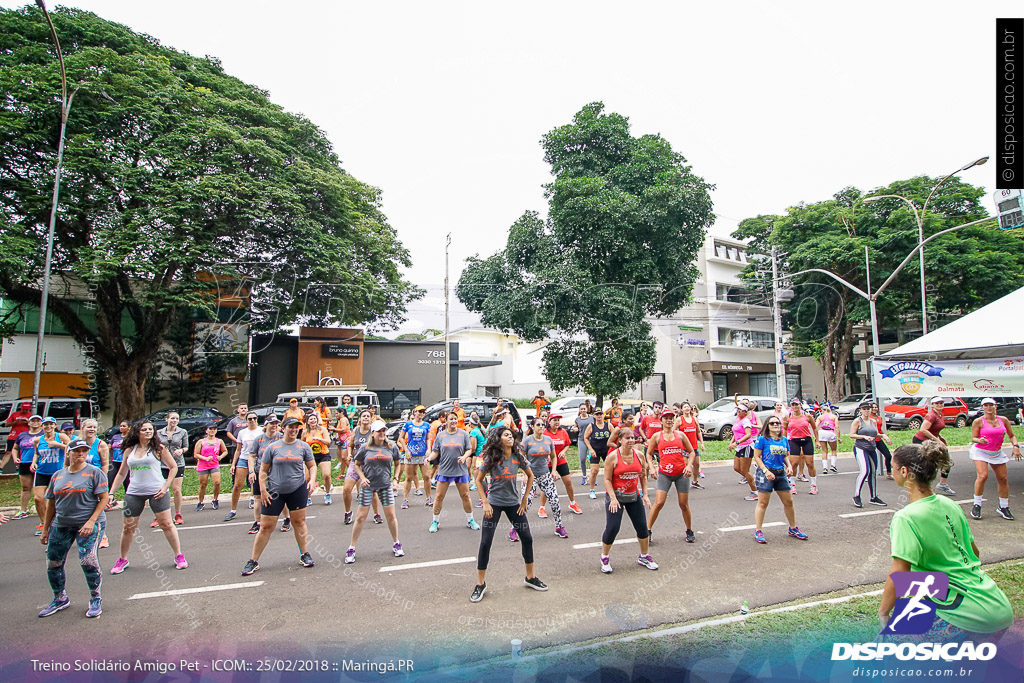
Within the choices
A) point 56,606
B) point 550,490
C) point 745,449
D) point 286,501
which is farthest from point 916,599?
point 745,449

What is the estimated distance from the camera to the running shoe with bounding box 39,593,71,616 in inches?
201

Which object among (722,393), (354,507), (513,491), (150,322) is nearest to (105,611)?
(513,491)

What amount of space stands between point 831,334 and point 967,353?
73.8 ft

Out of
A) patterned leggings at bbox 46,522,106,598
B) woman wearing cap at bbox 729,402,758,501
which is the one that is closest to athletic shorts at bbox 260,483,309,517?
patterned leggings at bbox 46,522,106,598

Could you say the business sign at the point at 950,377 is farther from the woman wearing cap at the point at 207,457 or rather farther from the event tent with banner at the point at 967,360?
the woman wearing cap at the point at 207,457

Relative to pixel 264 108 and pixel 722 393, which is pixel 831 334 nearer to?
pixel 722 393

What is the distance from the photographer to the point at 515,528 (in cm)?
551

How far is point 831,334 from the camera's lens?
3150cm

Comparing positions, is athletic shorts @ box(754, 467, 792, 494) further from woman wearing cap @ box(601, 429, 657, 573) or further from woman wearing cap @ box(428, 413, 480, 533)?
woman wearing cap @ box(428, 413, 480, 533)

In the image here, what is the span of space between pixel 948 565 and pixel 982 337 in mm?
10586

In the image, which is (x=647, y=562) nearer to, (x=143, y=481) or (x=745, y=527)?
(x=745, y=527)

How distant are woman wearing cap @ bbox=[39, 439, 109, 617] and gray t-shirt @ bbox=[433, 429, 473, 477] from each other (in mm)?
4225

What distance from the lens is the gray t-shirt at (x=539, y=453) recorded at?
8172 mm

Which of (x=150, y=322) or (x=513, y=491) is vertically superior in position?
(x=150, y=322)
